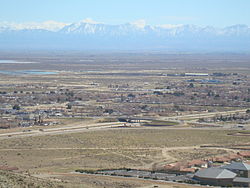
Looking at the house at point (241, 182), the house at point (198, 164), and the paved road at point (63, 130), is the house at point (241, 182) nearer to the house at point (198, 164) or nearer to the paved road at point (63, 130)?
the house at point (198, 164)

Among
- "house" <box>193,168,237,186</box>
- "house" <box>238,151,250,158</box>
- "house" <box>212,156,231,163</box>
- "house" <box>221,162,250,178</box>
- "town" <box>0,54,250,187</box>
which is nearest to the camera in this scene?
"house" <box>193,168,237,186</box>

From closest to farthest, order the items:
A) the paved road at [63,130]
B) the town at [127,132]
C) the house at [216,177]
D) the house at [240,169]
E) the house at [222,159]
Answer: the house at [216,177] < the house at [240,169] < the town at [127,132] < the house at [222,159] < the paved road at [63,130]

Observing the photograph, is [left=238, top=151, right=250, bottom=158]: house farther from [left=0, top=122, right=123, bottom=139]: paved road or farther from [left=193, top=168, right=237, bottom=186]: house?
[left=0, top=122, right=123, bottom=139]: paved road

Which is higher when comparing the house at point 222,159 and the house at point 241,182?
the house at point 241,182

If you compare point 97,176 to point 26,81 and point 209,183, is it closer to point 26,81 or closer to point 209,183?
point 209,183

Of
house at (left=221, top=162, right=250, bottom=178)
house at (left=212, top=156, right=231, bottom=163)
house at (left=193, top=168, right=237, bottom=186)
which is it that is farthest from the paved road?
house at (left=193, top=168, right=237, bottom=186)

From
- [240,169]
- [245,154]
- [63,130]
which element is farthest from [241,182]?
[63,130]

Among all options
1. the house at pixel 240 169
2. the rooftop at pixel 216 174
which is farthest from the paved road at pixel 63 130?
the rooftop at pixel 216 174

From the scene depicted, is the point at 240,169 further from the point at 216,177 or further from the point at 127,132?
the point at 127,132
